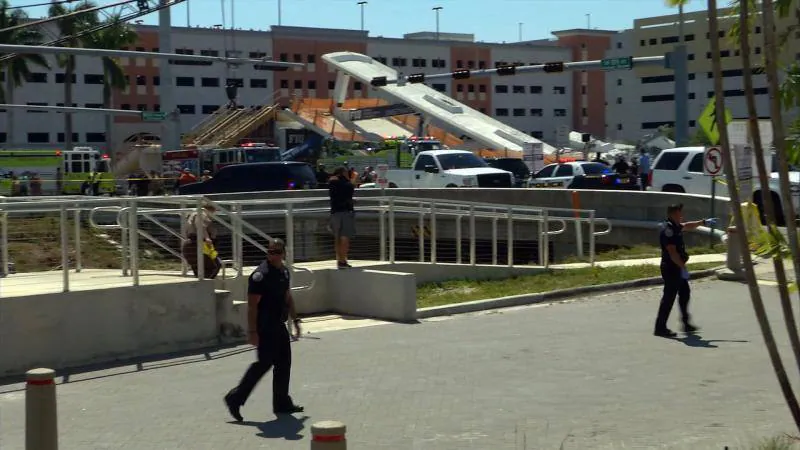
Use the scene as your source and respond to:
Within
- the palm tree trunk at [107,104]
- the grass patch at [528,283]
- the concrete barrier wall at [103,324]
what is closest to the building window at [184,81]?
the palm tree trunk at [107,104]

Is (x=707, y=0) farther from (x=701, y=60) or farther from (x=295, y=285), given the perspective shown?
(x=701, y=60)

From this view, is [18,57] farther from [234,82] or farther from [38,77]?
[234,82]

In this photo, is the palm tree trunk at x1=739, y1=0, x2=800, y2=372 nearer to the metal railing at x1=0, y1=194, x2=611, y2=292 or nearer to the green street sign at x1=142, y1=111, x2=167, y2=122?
the metal railing at x1=0, y1=194, x2=611, y2=292

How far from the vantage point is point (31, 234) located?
662 inches

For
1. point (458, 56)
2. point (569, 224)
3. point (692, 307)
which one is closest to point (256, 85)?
point (458, 56)

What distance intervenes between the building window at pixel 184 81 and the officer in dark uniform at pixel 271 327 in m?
75.4

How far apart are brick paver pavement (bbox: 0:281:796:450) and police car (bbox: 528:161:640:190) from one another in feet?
70.4

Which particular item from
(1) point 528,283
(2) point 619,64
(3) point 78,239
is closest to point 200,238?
(3) point 78,239

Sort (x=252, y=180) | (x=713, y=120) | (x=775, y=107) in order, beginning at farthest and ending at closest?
(x=252, y=180) → (x=713, y=120) → (x=775, y=107)

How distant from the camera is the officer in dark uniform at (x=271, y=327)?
33.9ft

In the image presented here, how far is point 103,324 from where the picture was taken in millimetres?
13773

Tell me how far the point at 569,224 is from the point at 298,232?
33.8 feet

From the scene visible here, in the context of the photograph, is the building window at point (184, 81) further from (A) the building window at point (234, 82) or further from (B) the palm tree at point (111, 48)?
(B) the palm tree at point (111, 48)

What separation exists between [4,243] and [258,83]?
72.6 m
